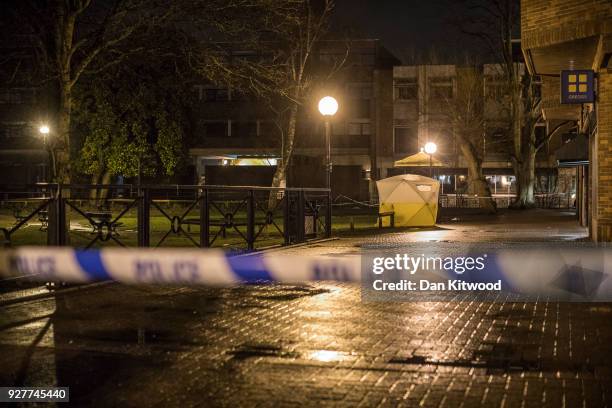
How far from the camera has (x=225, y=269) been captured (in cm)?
1400

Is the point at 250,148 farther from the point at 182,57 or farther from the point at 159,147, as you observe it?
the point at 182,57

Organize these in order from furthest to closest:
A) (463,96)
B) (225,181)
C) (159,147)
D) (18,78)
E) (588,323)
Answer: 1. (225,181)
2. (463,96)
3. (159,147)
4. (18,78)
5. (588,323)

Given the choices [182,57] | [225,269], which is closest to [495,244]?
[225,269]

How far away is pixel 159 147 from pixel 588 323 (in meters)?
37.2

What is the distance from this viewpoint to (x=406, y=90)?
193 ft

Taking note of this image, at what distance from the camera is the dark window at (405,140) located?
59.1 m

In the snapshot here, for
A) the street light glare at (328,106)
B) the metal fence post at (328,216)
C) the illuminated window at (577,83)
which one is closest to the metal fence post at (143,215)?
the metal fence post at (328,216)

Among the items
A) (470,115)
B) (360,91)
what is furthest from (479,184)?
(360,91)

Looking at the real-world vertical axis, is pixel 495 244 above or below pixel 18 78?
below

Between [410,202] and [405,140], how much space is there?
32387 millimetres

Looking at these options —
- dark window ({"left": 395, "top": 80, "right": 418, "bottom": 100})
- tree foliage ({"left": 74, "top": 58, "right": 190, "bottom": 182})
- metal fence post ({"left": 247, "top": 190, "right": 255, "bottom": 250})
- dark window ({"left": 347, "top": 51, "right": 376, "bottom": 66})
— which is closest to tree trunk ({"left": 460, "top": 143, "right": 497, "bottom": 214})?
tree foliage ({"left": 74, "top": 58, "right": 190, "bottom": 182})

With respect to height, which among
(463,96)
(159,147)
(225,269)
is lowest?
(225,269)

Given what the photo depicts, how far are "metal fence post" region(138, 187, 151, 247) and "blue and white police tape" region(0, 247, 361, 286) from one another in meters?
0.33

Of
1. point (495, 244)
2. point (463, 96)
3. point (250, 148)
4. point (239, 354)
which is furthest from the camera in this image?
point (250, 148)
